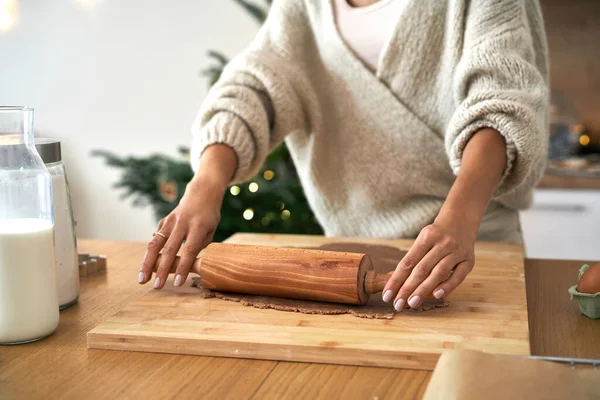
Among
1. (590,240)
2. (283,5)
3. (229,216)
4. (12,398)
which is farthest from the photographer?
(590,240)

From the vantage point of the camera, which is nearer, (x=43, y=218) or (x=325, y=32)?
(x=43, y=218)

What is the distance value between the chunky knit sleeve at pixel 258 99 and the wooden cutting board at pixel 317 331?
1.21 feet

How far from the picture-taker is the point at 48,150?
815 mm

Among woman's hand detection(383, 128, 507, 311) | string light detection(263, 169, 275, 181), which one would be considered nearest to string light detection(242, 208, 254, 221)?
string light detection(263, 169, 275, 181)

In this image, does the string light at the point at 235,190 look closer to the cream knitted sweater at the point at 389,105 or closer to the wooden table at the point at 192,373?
the cream knitted sweater at the point at 389,105

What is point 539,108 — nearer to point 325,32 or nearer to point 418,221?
point 418,221

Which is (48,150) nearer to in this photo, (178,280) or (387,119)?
(178,280)

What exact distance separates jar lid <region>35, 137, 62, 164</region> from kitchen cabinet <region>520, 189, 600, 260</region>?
2.16 meters

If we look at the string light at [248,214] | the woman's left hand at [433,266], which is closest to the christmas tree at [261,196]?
the string light at [248,214]

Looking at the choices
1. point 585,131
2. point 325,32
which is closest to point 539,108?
point 325,32

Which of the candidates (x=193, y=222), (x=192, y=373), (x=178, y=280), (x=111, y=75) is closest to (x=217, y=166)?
(x=193, y=222)

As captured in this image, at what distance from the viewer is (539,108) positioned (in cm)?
106

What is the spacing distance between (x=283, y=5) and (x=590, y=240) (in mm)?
1771

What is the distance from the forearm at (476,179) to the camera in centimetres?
91
